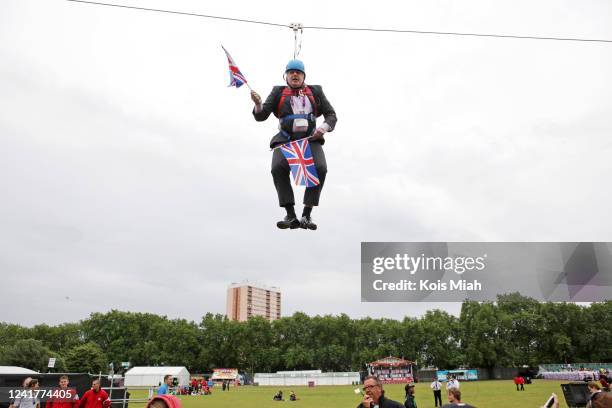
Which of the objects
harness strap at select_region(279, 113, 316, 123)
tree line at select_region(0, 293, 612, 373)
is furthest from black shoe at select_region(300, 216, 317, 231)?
tree line at select_region(0, 293, 612, 373)

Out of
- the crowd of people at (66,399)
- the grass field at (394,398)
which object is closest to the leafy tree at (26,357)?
the grass field at (394,398)

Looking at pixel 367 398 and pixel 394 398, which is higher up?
pixel 367 398

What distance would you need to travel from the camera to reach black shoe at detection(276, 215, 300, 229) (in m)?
8.29

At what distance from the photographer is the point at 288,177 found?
27.8 feet

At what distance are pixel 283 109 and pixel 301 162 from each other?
1.00 meters

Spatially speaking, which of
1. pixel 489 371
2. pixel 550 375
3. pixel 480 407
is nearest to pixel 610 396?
pixel 480 407

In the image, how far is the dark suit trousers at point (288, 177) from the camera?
27.0ft

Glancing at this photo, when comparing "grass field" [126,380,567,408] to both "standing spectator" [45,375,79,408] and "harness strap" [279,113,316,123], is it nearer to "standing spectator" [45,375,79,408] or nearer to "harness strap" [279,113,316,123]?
"standing spectator" [45,375,79,408]

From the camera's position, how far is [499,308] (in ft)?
285

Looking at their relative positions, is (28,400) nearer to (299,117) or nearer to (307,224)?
(307,224)

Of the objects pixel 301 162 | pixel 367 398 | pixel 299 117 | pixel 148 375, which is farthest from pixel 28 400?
pixel 148 375

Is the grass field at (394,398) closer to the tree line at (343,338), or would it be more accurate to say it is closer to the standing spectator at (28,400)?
the standing spectator at (28,400)

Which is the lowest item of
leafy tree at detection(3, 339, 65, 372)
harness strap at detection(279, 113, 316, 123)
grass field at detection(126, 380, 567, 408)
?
grass field at detection(126, 380, 567, 408)

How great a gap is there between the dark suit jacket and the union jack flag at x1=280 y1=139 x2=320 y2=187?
0.27 meters
